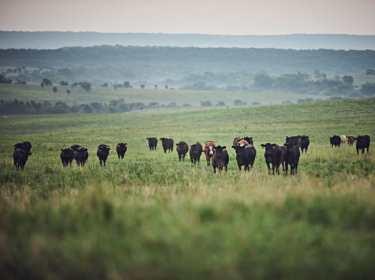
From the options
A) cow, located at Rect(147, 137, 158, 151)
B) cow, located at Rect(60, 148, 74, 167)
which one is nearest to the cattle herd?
cow, located at Rect(60, 148, 74, 167)

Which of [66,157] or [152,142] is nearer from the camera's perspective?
Answer: [66,157]

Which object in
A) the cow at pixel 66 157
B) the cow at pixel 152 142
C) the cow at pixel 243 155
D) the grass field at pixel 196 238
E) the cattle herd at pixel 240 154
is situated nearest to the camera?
the grass field at pixel 196 238

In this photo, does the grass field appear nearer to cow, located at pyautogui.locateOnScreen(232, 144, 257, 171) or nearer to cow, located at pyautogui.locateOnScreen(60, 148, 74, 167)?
cow, located at pyautogui.locateOnScreen(232, 144, 257, 171)

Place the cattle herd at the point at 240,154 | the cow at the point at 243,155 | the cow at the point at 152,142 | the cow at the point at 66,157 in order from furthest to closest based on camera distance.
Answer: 1. the cow at the point at 152,142
2. the cow at the point at 66,157
3. the cow at the point at 243,155
4. the cattle herd at the point at 240,154

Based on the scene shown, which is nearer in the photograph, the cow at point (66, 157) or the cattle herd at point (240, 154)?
the cattle herd at point (240, 154)

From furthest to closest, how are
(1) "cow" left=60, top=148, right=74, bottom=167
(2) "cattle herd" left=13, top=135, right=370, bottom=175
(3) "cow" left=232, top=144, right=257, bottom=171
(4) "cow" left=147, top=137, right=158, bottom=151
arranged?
(4) "cow" left=147, top=137, right=158, bottom=151, (1) "cow" left=60, top=148, right=74, bottom=167, (3) "cow" left=232, top=144, right=257, bottom=171, (2) "cattle herd" left=13, top=135, right=370, bottom=175

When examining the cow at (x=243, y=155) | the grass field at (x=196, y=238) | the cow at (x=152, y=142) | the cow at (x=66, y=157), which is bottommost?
the cow at (x=152, y=142)

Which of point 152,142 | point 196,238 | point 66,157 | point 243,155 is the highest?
point 196,238

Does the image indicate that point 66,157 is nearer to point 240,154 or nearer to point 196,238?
point 240,154

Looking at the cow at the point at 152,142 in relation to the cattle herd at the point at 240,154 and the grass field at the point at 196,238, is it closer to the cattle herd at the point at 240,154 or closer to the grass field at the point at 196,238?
the cattle herd at the point at 240,154

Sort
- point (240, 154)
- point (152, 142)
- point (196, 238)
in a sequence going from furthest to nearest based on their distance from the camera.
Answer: point (152, 142), point (240, 154), point (196, 238)

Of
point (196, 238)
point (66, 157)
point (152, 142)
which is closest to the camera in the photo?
point (196, 238)

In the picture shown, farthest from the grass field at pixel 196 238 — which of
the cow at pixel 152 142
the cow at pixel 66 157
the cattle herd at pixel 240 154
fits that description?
the cow at pixel 152 142

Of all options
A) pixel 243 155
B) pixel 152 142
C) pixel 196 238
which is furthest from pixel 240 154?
pixel 152 142
